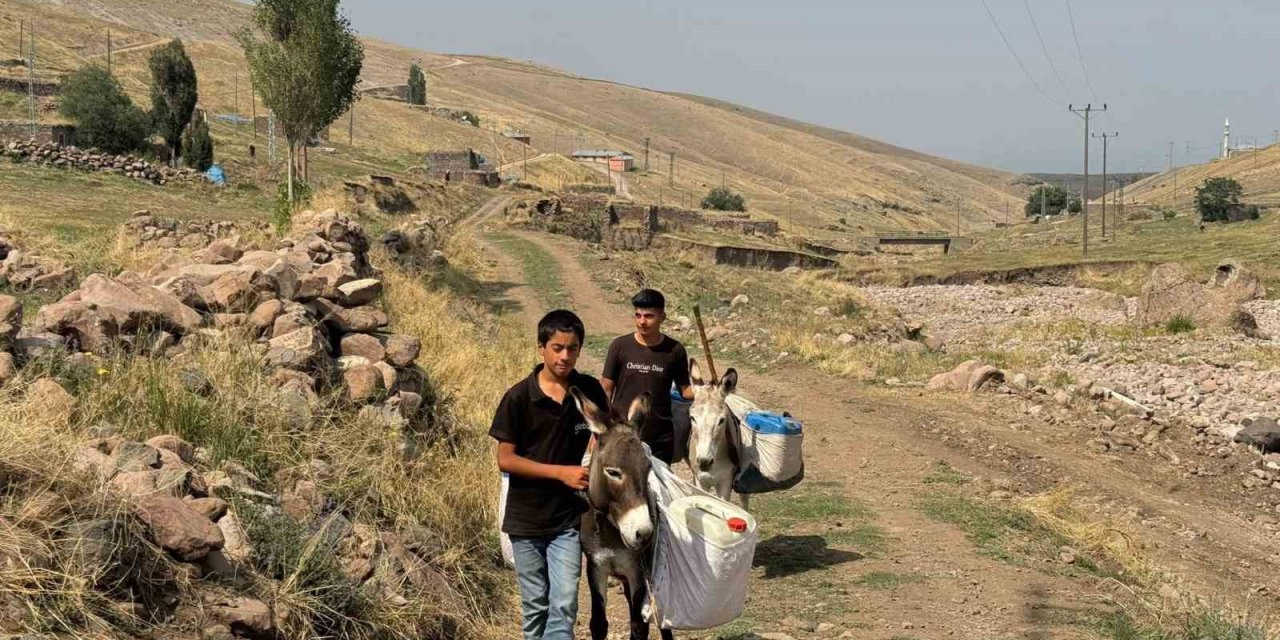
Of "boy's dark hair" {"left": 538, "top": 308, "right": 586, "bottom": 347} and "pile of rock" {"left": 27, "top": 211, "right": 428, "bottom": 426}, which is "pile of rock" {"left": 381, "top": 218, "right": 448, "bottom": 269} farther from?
"boy's dark hair" {"left": 538, "top": 308, "right": 586, "bottom": 347}

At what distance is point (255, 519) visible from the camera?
647 cm

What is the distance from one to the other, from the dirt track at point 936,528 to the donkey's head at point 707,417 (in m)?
1.21

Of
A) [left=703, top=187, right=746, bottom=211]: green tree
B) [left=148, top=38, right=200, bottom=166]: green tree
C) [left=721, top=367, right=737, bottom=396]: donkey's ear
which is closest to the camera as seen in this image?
[left=721, top=367, right=737, bottom=396]: donkey's ear

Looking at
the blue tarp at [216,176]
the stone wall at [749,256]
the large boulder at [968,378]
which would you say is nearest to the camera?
the large boulder at [968,378]

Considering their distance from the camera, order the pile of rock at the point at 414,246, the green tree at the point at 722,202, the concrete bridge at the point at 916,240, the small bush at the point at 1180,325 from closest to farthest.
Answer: the small bush at the point at 1180,325
the pile of rock at the point at 414,246
the concrete bridge at the point at 916,240
the green tree at the point at 722,202

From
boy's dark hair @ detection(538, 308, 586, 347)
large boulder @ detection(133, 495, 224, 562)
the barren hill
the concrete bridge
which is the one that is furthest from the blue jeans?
the barren hill

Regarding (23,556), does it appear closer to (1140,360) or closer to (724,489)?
(724,489)

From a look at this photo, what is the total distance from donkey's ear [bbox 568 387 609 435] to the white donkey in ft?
6.78

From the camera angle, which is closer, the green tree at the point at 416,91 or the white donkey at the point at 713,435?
the white donkey at the point at 713,435

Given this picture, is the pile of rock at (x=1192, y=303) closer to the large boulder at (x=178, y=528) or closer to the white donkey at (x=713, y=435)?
the white donkey at (x=713, y=435)

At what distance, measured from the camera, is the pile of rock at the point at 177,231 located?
18984 millimetres

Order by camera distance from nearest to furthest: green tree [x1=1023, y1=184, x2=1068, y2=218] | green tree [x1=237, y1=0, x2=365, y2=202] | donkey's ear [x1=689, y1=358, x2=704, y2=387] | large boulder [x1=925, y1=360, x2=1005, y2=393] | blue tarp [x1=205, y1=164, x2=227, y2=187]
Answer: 1. donkey's ear [x1=689, y1=358, x2=704, y2=387]
2. large boulder [x1=925, y1=360, x2=1005, y2=393]
3. green tree [x1=237, y1=0, x2=365, y2=202]
4. blue tarp [x1=205, y1=164, x2=227, y2=187]
5. green tree [x1=1023, y1=184, x2=1068, y2=218]

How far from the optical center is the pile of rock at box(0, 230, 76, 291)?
12.7 meters

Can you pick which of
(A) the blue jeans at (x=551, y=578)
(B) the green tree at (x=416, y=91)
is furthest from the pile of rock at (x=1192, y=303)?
(B) the green tree at (x=416, y=91)
